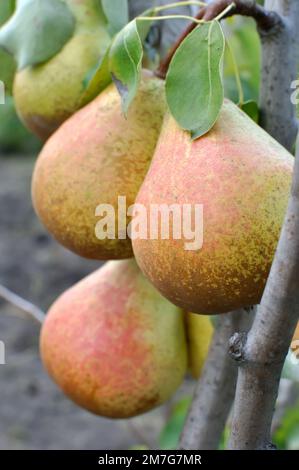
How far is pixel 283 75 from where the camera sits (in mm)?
810

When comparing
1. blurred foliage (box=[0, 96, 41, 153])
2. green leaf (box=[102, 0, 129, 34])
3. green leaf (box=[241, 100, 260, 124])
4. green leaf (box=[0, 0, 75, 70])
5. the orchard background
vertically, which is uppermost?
green leaf (box=[102, 0, 129, 34])

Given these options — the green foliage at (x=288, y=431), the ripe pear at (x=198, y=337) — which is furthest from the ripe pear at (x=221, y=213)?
the green foliage at (x=288, y=431)

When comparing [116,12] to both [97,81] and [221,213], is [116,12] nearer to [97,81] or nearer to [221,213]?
[97,81]

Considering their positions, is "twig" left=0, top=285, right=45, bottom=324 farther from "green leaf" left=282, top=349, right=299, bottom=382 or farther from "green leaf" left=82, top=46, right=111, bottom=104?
"green leaf" left=282, top=349, right=299, bottom=382

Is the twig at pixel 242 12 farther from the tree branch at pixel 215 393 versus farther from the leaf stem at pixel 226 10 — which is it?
the tree branch at pixel 215 393

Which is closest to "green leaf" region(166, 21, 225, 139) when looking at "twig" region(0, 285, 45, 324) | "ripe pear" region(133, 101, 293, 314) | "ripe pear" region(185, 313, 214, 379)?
"ripe pear" region(133, 101, 293, 314)

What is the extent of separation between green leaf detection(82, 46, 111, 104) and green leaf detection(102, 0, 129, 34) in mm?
56

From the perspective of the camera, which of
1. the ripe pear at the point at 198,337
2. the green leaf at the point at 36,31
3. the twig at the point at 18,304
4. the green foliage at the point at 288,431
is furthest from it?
the green foliage at the point at 288,431

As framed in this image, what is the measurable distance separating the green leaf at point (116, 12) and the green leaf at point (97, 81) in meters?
0.06

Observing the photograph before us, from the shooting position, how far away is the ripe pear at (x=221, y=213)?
638 millimetres

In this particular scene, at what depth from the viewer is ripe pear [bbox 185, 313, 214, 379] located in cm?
103

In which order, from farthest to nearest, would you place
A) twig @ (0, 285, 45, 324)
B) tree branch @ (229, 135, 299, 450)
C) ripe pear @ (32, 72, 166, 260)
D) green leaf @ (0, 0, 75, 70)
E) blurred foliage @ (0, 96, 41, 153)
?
blurred foliage @ (0, 96, 41, 153)
twig @ (0, 285, 45, 324)
green leaf @ (0, 0, 75, 70)
ripe pear @ (32, 72, 166, 260)
tree branch @ (229, 135, 299, 450)

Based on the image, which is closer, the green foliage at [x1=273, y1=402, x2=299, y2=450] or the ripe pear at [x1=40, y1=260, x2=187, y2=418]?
the ripe pear at [x1=40, y1=260, x2=187, y2=418]

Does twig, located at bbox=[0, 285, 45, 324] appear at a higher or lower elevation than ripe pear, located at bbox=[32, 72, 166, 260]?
lower
